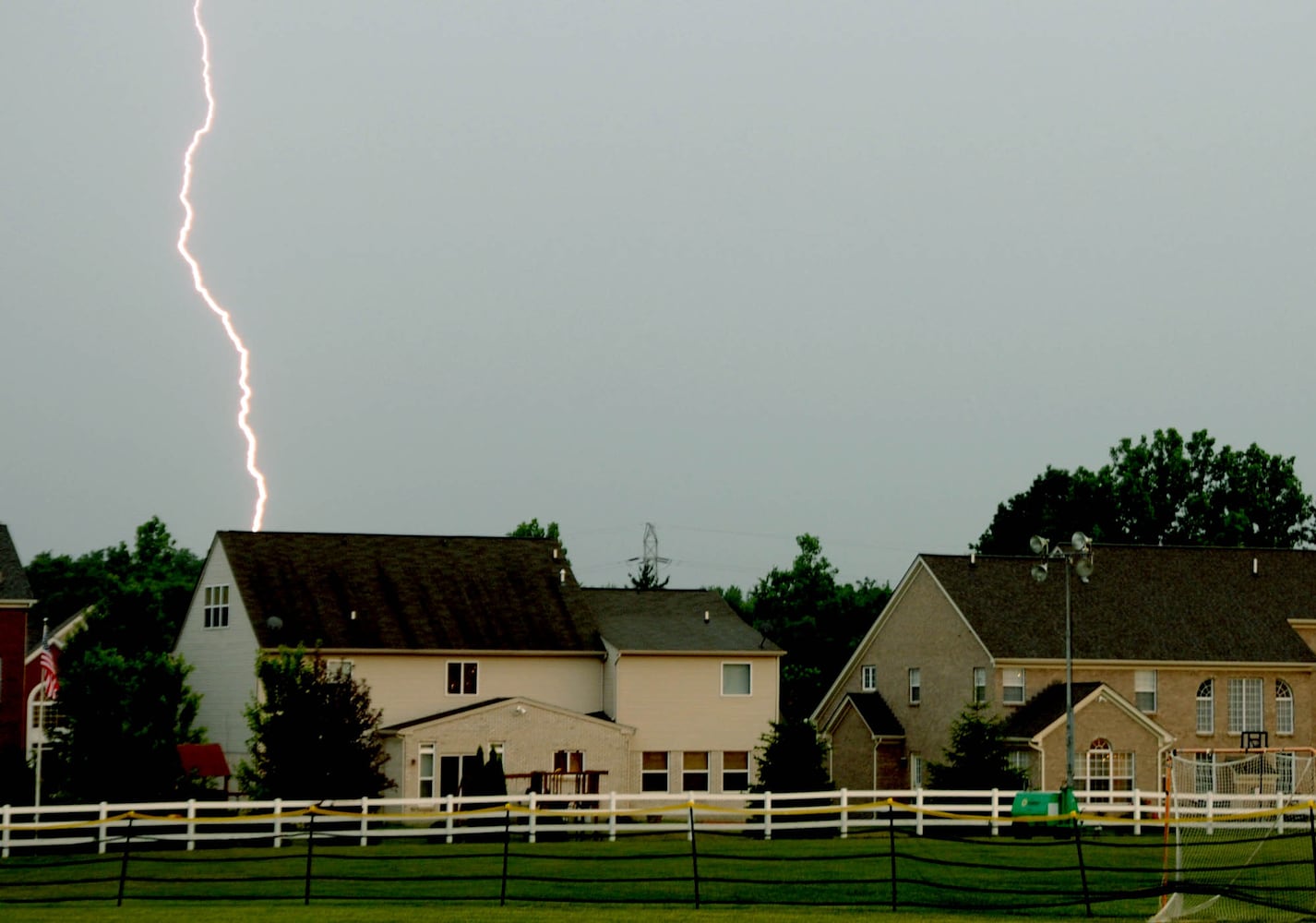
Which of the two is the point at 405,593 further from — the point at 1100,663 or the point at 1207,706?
the point at 1207,706

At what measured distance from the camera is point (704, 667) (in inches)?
2178

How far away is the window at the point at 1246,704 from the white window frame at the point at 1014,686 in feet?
23.3

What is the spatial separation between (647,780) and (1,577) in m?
21.9

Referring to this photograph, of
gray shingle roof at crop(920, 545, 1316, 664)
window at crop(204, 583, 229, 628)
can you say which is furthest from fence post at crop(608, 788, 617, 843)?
gray shingle roof at crop(920, 545, 1316, 664)

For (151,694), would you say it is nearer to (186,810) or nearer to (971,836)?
(186,810)

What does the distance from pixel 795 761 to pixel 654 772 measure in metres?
7.90

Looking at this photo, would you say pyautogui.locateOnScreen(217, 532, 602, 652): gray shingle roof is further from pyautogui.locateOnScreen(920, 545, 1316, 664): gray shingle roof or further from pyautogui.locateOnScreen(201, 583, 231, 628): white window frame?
pyautogui.locateOnScreen(920, 545, 1316, 664): gray shingle roof

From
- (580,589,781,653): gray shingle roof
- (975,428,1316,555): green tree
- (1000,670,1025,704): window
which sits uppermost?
(975,428,1316,555): green tree

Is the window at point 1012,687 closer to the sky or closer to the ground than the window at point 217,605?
closer to the ground

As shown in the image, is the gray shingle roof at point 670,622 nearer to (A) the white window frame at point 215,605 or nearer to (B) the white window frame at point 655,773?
(B) the white window frame at point 655,773

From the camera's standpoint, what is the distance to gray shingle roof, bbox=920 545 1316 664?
57188 mm

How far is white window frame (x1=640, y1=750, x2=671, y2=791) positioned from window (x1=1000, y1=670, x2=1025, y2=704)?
10.6m

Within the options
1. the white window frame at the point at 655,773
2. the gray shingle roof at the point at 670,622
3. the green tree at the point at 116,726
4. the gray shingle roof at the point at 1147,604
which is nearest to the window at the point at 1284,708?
the gray shingle roof at the point at 1147,604

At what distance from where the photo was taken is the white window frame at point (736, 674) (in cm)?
5550
